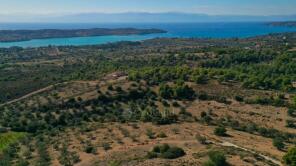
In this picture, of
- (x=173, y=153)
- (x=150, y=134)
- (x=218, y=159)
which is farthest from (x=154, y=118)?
(x=218, y=159)

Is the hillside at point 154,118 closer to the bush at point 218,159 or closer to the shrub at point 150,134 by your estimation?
the bush at point 218,159

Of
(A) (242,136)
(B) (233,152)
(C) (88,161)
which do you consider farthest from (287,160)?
(C) (88,161)

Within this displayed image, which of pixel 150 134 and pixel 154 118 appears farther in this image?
pixel 154 118

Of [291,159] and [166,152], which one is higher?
[291,159]

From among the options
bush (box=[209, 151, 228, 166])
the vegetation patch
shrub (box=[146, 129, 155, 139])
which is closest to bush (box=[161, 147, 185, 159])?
bush (box=[209, 151, 228, 166])

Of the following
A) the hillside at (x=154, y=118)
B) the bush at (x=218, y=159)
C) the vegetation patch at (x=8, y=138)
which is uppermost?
the bush at (x=218, y=159)

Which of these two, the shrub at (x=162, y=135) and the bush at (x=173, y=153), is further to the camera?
the shrub at (x=162, y=135)

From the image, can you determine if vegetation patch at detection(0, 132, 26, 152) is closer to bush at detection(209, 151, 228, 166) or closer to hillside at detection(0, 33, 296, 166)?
hillside at detection(0, 33, 296, 166)

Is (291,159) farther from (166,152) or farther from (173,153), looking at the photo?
(166,152)

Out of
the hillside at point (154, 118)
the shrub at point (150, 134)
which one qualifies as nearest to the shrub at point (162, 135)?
the hillside at point (154, 118)
